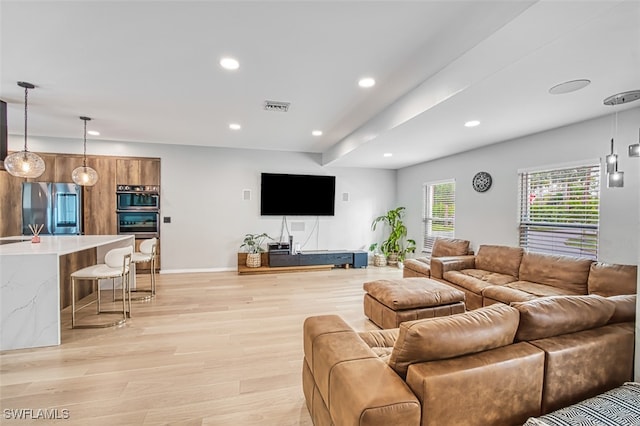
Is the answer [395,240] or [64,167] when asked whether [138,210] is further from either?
[395,240]

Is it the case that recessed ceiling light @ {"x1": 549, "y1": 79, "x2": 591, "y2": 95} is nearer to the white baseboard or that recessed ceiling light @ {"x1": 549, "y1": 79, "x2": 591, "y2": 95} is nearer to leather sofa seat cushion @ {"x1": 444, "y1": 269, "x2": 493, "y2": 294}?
leather sofa seat cushion @ {"x1": 444, "y1": 269, "x2": 493, "y2": 294}

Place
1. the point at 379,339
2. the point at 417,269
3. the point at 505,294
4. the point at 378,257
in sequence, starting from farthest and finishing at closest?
the point at 378,257, the point at 417,269, the point at 505,294, the point at 379,339

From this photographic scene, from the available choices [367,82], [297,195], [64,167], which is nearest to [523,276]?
[367,82]

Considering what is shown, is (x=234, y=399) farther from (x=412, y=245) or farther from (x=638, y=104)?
(x=412, y=245)

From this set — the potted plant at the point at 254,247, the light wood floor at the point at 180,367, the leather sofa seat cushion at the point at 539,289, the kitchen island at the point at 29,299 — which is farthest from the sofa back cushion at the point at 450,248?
the kitchen island at the point at 29,299

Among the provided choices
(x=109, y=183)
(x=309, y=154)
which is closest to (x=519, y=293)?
(x=309, y=154)

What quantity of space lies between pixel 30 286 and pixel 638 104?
6.26 metres

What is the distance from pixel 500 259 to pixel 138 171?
6639mm

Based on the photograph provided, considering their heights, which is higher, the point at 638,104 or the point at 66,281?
the point at 638,104

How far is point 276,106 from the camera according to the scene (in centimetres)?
372

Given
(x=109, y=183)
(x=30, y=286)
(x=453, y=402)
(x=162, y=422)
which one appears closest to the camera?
(x=453, y=402)

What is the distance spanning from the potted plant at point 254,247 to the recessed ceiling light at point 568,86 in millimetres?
5307

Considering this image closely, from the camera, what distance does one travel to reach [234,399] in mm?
2109

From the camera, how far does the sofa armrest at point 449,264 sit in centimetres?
439
